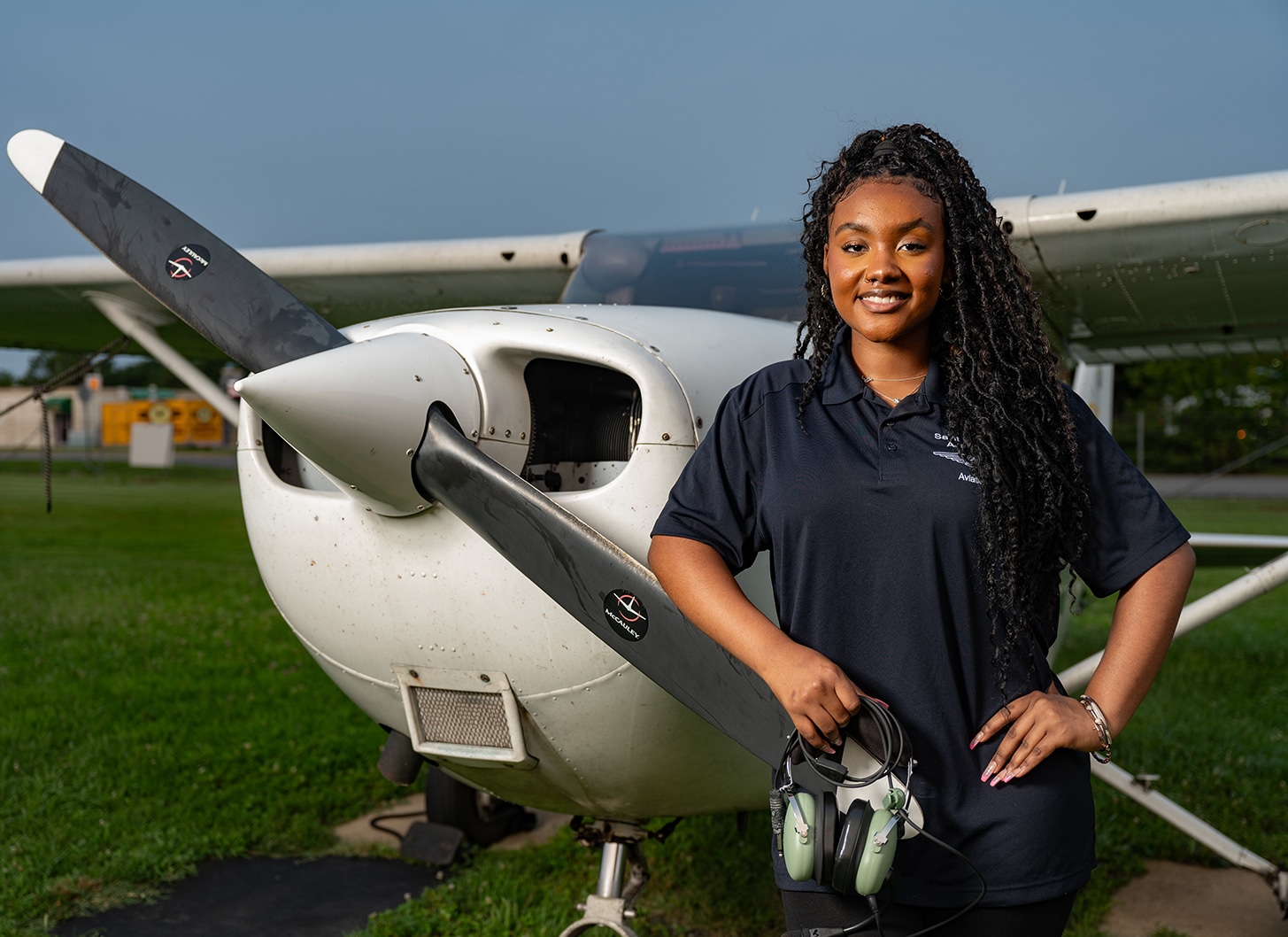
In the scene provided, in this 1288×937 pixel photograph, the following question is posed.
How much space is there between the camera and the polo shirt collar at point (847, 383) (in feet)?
5.30

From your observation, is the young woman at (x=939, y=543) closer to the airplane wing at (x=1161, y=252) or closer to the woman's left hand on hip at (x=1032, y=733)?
the woman's left hand on hip at (x=1032, y=733)

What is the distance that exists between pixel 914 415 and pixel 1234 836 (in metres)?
3.69

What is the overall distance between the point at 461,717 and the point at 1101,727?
135 cm

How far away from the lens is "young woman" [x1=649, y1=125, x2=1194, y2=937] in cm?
150

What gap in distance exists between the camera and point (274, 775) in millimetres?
4906

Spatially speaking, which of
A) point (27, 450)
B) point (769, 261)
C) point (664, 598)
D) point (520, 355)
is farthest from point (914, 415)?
point (27, 450)

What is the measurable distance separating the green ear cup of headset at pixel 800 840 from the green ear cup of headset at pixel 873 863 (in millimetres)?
69

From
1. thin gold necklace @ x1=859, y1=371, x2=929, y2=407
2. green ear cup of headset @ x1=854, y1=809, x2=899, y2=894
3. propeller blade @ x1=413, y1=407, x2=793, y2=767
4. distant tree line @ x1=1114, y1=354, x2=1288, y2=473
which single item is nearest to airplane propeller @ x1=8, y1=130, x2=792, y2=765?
propeller blade @ x1=413, y1=407, x2=793, y2=767

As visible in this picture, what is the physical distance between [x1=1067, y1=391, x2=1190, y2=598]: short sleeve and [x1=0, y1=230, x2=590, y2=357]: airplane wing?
9.41 feet

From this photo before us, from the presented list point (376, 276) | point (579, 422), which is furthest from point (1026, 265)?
point (376, 276)

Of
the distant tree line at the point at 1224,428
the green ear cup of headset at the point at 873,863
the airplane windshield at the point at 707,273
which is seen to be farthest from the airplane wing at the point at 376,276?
the distant tree line at the point at 1224,428

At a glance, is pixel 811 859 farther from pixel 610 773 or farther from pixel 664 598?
pixel 610 773

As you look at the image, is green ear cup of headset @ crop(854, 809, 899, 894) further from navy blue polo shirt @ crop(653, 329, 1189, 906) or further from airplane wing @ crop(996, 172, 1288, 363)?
airplane wing @ crop(996, 172, 1288, 363)

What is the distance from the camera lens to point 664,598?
195cm
